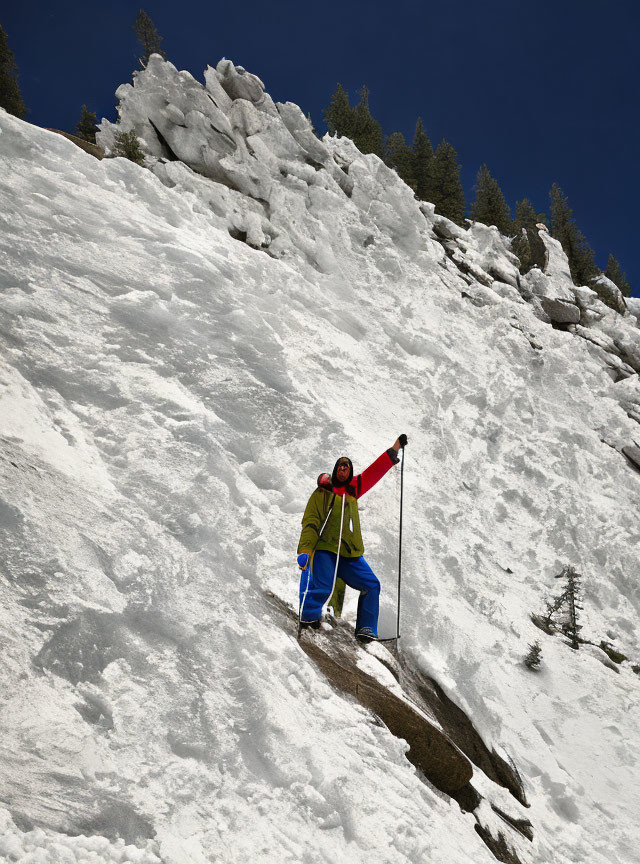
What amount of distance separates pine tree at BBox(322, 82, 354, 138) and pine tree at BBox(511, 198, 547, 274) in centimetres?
1211

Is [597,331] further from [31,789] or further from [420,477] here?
[31,789]

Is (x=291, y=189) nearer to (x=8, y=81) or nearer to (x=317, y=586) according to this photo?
(x=317, y=586)

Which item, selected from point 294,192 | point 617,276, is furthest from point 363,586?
point 617,276

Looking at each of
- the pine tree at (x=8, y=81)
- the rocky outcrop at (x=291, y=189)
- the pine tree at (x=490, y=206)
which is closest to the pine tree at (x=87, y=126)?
the pine tree at (x=8, y=81)

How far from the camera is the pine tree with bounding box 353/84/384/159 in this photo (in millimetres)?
31062

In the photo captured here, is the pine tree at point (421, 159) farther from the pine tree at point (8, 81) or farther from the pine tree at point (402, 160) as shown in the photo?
the pine tree at point (8, 81)

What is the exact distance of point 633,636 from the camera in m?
9.87

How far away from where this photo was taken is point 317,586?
555 centimetres

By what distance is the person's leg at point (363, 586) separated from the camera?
227 inches

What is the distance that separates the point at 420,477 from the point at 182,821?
25.1ft

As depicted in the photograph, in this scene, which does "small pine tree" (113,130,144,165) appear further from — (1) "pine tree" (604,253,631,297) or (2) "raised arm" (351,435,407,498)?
(1) "pine tree" (604,253,631,297)

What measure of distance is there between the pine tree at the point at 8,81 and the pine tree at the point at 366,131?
60.1ft

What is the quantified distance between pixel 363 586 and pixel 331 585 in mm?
411

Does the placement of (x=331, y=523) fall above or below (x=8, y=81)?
below
